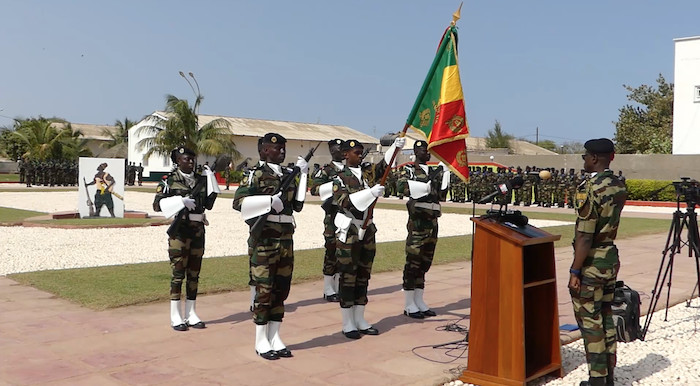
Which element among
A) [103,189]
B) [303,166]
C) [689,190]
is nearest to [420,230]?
[303,166]

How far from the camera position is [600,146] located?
4.81m

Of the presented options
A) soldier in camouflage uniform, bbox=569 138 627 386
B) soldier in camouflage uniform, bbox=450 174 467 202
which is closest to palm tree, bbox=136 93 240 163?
soldier in camouflage uniform, bbox=450 174 467 202

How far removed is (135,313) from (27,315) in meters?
1.14

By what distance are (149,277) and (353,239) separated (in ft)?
14.5

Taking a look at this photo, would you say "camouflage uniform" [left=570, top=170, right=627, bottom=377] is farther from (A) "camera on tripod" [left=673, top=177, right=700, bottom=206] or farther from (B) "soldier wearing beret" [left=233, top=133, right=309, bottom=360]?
(B) "soldier wearing beret" [left=233, top=133, right=309, bottom=360]

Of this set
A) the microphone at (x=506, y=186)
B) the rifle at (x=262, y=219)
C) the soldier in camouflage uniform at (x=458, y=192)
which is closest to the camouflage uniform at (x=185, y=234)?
the rifle at (x=262, y=219)

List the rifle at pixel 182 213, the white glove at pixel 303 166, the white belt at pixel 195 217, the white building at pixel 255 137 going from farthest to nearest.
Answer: the white building at pixel 255 137, the white belt at pixel 195 217, the rifle at pixel 182 213, the white glove at pixel 303 166

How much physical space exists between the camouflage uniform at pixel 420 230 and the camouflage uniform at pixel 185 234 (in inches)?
86.5

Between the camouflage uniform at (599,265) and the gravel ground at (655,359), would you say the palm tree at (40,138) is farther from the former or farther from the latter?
the camouflage uniform at (599,265)

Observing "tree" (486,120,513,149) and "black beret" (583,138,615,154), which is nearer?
"black beret" (583,138,615,154)

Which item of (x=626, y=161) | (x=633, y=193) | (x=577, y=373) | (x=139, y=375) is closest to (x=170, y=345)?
(x=139, y=375)

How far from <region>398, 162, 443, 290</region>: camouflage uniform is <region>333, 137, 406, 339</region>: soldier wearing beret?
2.95 ft

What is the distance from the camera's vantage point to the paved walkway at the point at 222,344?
201 inches

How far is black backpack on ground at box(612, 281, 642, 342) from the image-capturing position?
569cm
